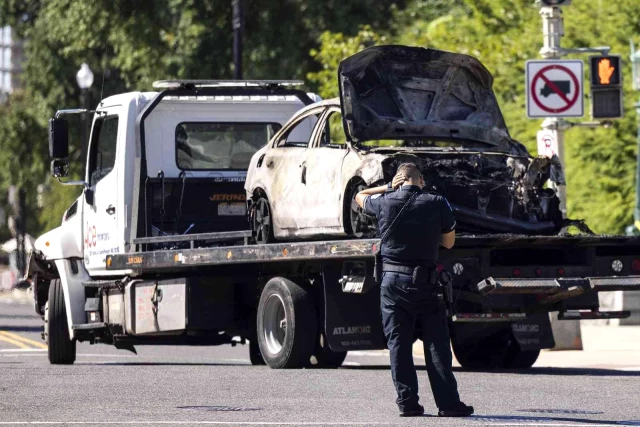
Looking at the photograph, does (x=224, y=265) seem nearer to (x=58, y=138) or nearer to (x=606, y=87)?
(x=58, y=138)

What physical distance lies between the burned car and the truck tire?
0.53 metres

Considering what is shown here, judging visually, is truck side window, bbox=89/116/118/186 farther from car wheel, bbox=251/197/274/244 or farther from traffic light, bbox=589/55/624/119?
traffic light, bbox=589/55/624/119

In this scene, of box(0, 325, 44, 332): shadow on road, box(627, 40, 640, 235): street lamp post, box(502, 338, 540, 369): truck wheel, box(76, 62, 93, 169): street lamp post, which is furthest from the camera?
box(76, 62, 93, 169): street lamp post

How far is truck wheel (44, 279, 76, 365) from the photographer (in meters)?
17.8

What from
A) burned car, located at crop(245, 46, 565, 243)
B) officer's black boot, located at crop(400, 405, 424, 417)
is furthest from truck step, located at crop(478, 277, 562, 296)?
officer's black boot, located at crop(400, 405, 424, 417)

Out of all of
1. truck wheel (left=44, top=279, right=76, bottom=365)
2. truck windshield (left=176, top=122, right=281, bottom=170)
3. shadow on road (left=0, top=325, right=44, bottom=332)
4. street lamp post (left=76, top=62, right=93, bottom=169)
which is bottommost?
shadow on road (left=0, top=325, right=44, bottom=332)

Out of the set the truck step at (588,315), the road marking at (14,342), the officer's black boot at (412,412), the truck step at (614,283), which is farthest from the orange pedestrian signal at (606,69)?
the officer's black boot at (412,412)

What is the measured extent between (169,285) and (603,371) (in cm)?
447

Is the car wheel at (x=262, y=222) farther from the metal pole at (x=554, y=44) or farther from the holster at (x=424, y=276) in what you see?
the holster at (x=424, y=276)

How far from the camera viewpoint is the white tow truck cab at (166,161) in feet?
55.9

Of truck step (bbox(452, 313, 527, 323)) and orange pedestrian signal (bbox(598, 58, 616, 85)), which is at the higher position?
orange pedestrian signal (bbox(598, 58, 616, 85))

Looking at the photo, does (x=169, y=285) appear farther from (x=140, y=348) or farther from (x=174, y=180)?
(x=140, y=348)

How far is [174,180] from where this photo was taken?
17.1 m

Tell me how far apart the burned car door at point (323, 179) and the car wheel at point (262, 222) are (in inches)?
28.4
